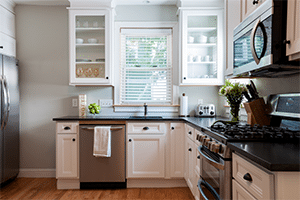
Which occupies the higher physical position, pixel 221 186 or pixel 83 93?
pixel 83 93

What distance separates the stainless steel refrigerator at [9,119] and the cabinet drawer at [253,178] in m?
2.85

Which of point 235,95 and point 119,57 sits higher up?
point 119,57

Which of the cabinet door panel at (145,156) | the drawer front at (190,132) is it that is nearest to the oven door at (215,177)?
the drawer front at (190,132)

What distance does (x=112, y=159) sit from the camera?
111 inches

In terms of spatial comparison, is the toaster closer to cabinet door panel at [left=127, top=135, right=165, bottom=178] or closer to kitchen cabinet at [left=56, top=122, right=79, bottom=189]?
cabinet door panel at [left=127, top=135, right=165, bottom=178]

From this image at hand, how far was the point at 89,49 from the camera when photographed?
318 cm

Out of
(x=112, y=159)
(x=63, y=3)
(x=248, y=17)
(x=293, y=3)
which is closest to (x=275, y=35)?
(x=293, y=3)

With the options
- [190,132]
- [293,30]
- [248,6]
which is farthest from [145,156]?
[293,30]

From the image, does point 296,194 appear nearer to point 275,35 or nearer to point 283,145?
point 283,145

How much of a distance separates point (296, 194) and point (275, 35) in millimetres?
912

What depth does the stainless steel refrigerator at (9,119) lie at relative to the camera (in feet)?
9.43

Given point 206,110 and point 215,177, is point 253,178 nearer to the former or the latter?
point 215,177

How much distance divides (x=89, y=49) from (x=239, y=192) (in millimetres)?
2678

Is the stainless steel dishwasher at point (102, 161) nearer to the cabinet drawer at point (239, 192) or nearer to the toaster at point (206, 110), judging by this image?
the toaster at point (206, 110)
